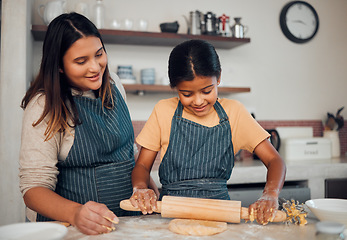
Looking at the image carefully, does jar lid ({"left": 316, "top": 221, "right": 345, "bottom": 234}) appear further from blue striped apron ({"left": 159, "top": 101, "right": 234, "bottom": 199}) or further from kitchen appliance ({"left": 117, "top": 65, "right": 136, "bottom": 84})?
kitchen appliance ({"left": 117, "top": 65, "right": 136, "bottom": 84})

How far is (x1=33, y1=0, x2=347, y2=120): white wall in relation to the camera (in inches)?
125

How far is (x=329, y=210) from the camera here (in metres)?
1.04

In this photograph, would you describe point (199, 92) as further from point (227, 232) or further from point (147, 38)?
point (147, 38)

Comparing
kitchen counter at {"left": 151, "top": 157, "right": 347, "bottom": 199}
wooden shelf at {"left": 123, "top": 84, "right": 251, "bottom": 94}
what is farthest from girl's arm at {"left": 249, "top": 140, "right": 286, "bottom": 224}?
wooden shelf at {"left": 123, "top": 84, "right": 251, "bottom": 94}

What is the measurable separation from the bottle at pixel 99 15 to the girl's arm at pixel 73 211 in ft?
6.35

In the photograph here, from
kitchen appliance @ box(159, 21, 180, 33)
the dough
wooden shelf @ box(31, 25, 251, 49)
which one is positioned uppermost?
kitchen appliance @ box(159, 21, 180, 33)

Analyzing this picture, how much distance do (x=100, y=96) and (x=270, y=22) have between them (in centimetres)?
247

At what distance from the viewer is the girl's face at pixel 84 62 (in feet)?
4.31

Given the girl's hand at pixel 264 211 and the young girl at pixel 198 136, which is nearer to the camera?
the girl's hand at pixel 264 211

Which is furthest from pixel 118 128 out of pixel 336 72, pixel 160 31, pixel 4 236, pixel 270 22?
pixel 336 72

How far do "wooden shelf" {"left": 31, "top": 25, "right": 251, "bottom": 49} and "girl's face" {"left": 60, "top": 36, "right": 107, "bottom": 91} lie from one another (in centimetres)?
148

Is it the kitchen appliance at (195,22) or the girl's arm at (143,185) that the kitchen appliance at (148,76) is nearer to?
the kitchen appliance at (195,22)

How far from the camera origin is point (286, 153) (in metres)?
3.14

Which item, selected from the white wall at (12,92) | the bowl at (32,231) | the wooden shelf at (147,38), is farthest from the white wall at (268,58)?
the bowl at (32,231)
